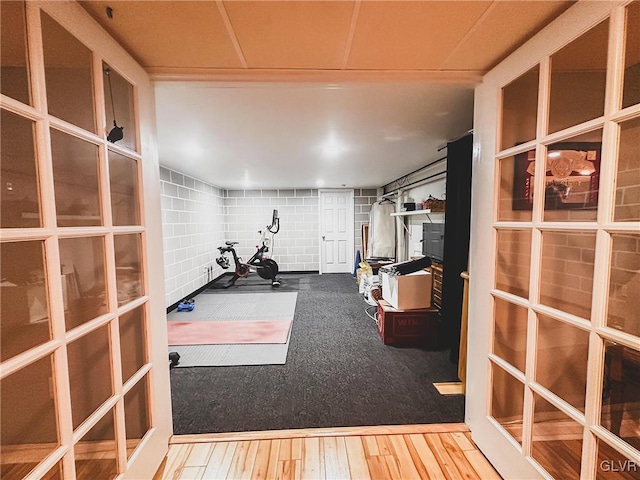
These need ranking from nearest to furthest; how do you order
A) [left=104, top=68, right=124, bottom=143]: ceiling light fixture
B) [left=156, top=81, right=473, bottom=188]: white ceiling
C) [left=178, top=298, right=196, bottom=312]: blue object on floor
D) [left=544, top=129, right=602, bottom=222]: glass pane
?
1. [left=544, top=129, right=602, bottom=222]: glass pane
2. [left=104, top=68, right=124, bottom=143]: ceiling light fixture
3. [left=156, top=81, right=473, bottom=188]: white ceiling
4. [left=178, top=298, right=196, bottom=312]: blue object on floor

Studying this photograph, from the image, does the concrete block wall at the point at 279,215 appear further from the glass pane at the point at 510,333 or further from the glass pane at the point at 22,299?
the glass pane at the point at 22,299

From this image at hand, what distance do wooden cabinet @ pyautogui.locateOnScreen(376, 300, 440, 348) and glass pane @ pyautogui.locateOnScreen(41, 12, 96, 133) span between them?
259 cm

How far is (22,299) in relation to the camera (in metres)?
0.67

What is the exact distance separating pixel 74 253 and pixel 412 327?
8.65ft

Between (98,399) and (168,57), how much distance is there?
131 centimetres

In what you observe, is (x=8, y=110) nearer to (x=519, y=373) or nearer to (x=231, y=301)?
(x=519, y=373)

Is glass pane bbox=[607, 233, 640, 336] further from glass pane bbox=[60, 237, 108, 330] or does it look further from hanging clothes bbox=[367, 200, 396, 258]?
hanging clothes bbox=[367, 200, 396, 258]

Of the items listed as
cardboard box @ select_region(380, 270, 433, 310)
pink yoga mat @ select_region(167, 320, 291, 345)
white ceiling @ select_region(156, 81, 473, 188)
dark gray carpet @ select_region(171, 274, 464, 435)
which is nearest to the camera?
white ceiling @ select_region(156, 81, 473, 188)

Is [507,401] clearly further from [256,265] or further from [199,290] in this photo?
[199,290]

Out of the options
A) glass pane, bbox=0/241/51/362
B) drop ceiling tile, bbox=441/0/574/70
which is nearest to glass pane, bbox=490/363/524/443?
drop ceiling tile, bbox=441/0/574/70

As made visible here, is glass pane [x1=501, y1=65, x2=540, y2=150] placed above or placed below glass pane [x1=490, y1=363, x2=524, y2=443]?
above

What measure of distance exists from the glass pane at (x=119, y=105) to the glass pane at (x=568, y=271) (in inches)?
64.8

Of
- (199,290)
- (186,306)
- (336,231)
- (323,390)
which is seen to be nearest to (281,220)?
(336,231)

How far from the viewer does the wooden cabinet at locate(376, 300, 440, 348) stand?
8.67 feet
